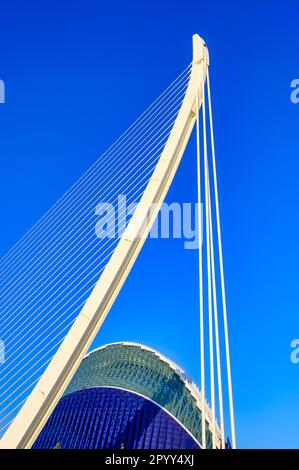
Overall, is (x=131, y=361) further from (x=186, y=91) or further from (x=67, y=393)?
(x=186, y=91)

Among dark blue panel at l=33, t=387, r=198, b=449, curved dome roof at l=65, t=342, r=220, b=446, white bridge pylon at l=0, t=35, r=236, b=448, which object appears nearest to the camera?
→ white bridge pylon at l=0, t=35, r=236, b=448

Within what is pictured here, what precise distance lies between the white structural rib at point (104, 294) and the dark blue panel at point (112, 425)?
126ft

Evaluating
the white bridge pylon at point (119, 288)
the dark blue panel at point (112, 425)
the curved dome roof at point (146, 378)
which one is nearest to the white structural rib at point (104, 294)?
the white bridge pylon at point (119, 288)

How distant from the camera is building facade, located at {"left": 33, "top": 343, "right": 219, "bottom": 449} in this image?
44281 mm

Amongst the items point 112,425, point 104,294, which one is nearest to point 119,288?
point 104,294

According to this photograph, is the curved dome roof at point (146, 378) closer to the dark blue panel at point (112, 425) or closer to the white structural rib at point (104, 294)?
the dark blue panel at point (112, 425)

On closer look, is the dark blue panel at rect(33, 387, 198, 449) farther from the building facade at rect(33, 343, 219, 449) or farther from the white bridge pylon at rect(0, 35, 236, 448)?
the white bridge pylon at rect(0, 35, 236, 448)

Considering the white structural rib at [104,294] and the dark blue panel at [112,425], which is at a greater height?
the dark blue panel at [112,425]

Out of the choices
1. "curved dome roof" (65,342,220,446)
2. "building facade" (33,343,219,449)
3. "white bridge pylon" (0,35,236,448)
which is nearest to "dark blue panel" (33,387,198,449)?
"building facade" (33,343,219,449)

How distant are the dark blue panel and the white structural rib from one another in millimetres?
38290

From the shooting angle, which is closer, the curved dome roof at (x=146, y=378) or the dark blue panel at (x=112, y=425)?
the dark blue panel at (x=112, y=425)

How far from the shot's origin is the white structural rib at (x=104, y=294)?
25.7 ft

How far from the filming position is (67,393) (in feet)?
168

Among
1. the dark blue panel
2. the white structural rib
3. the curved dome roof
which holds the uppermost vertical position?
the curved dome roof
